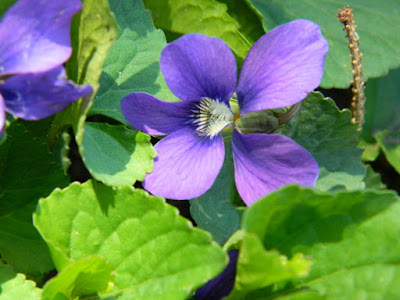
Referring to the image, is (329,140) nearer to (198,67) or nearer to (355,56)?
(355,56)

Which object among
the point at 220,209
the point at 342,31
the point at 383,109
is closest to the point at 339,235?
the point at 220,209

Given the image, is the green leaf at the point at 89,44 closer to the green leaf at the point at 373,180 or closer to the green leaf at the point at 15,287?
the green leaf at the point at 15,287

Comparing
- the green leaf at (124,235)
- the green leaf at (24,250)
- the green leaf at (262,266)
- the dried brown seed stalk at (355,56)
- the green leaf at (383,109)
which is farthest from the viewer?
the green leaf at (383,109)

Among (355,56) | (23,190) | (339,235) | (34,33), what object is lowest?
(23,190)

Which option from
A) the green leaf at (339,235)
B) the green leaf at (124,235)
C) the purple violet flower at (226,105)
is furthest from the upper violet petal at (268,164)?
the green leaf at (124,235)

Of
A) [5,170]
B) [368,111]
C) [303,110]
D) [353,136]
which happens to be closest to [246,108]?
[303,110]
